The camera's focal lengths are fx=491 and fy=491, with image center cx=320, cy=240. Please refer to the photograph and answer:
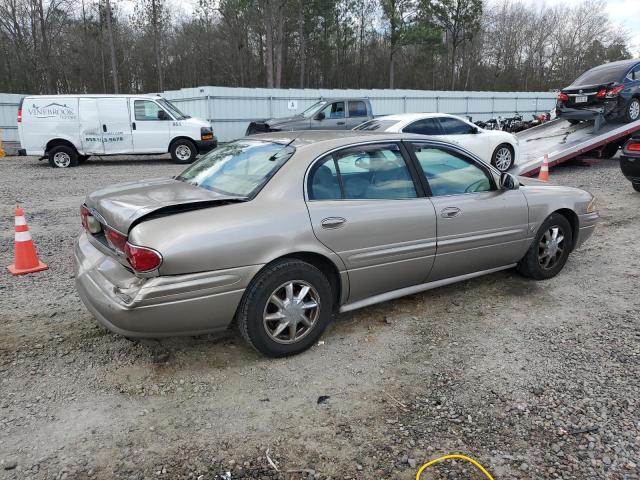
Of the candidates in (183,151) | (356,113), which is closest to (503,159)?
(356,113)

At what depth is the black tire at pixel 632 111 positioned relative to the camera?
11336 mm

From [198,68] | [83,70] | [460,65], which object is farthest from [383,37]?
[83,70]

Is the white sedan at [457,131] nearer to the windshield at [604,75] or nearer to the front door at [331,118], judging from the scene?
the windshield at [604,75]

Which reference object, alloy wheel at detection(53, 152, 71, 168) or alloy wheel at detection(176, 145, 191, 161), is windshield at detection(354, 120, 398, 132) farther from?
alloy wheel at detection(53, 152, 71, 168)

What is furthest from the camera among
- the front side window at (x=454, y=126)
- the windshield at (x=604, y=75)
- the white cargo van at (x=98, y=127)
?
the white cargo van at (x=98, y=127)

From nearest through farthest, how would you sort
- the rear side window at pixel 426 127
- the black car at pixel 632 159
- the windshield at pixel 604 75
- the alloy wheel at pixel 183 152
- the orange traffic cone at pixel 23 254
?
the orange traffic cone at pixel 23 254 → the black car at pixel 632 159 → the rear side window at pixel 426 127 → the windshield at pixel 604 75 → the alloy wheel at pixel 183 152

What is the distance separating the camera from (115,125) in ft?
45.2

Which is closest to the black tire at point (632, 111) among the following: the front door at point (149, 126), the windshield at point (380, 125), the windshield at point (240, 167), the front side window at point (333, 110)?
the windshield at point (380, 125)

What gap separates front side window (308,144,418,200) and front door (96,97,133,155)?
11.9 metres

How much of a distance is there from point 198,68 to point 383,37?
700 inches

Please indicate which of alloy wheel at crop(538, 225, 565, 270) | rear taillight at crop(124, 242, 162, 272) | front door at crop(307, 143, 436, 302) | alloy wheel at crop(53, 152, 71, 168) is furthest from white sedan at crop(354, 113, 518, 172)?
alloy wheel at crop(53, 152, 71, 168)

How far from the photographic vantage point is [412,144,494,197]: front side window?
13.3 ft

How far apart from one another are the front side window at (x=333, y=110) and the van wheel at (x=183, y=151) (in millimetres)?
4087

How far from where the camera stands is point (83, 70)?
3641cm
